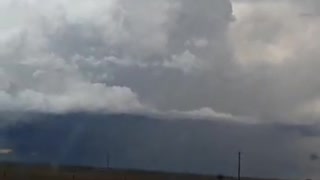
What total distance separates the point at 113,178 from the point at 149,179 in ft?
47.7

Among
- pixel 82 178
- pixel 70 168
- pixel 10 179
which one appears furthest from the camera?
pixel 70 168

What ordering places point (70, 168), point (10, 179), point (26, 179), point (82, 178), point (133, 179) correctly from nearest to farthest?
point (10, 179) → point (26, 179) → point (82, 178) → point (133, 179) → point (70, 168)

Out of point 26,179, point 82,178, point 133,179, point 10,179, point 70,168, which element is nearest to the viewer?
point 10,179

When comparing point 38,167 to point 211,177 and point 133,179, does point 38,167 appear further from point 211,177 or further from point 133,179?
point 211,177

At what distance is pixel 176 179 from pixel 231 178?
18.4 metres

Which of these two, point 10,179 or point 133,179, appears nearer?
point 10,179

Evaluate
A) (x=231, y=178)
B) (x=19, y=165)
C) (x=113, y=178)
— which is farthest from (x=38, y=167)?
(x=231, y=178)

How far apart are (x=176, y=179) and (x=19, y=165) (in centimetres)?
3877

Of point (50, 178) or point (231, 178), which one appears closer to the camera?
point (50, 178)

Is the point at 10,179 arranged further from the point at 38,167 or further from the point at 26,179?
the point at 38,167

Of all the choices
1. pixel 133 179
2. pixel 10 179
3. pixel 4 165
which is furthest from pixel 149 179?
pixel 10 179

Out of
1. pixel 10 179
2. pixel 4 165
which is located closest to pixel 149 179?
pixel 4 165

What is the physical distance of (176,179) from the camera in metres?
196

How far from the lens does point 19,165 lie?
182000 millimetres
